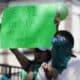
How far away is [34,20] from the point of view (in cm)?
344

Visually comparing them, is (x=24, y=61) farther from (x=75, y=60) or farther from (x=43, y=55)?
(x=75, y=60)

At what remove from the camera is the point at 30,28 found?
3.44 m

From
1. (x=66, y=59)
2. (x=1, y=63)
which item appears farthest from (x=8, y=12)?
(x=66, y=59)

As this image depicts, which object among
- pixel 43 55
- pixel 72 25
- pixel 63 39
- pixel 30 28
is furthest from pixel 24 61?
pixel 72 25

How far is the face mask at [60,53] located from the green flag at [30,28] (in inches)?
4.3

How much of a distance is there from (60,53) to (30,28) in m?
0.42

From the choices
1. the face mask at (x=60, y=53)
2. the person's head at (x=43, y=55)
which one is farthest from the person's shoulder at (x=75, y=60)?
the person's head at (x=43, y=55)

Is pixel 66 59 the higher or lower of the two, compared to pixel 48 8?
lower

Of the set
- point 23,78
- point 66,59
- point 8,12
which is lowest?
point 23,78

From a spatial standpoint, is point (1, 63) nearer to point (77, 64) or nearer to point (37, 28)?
point (37, 28)

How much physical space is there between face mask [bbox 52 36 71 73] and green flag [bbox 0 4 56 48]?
4.3 inches

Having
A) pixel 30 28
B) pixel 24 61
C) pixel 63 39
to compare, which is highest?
pixel 30 28

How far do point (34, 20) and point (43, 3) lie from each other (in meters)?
0.20

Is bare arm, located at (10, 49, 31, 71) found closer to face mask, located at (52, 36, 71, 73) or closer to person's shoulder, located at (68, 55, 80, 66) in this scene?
face mask, located at (52, 36, 71, 73)
